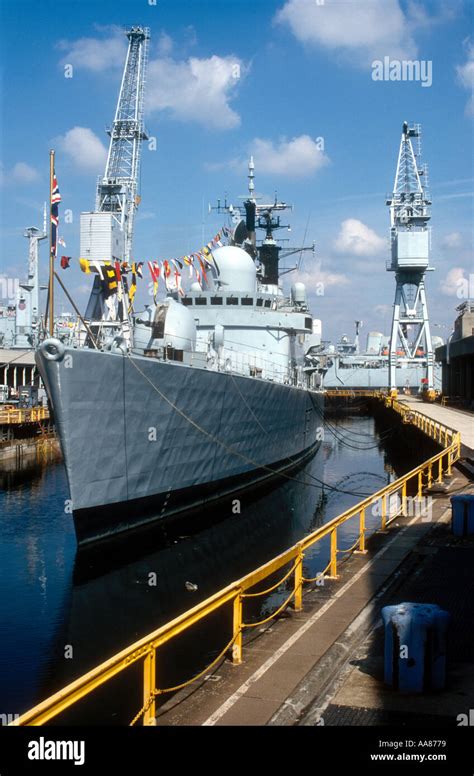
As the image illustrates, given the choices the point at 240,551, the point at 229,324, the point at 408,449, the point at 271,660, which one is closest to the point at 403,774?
the point at 271,660

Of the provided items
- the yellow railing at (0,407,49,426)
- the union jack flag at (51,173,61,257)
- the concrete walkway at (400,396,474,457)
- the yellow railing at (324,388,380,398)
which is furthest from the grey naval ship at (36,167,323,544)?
the yellow railing at (324,388,380,398)

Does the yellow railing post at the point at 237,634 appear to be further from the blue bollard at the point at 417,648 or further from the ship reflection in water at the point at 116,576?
the ship reflection in water at the point at 116,576

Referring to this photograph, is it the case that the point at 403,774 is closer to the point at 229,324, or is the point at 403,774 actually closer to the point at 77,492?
the point at 77,492

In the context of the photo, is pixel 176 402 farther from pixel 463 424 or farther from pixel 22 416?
pixel 22 416

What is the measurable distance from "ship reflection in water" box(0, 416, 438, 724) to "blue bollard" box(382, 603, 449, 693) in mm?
3450

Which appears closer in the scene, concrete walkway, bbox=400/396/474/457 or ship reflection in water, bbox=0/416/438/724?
ship reflection in water, bbox=0/416/438/724

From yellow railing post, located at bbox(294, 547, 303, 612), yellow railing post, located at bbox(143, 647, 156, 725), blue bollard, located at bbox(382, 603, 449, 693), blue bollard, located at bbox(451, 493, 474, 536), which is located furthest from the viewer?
blue bollard, located at bbox(451, 493, 474, 536)

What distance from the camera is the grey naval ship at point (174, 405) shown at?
534 inches

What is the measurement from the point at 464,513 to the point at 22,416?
23.7 m

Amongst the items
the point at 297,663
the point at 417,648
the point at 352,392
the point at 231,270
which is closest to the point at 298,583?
the point at 297,663

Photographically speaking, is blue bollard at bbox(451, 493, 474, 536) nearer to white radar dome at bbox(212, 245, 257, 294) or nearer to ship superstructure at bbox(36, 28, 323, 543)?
ship superstructure at bbox(36, 28, 323, 543)

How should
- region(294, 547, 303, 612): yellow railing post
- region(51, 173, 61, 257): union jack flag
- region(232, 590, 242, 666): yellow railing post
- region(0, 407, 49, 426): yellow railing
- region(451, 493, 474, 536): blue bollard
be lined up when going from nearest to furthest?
region(232, 590, 242, 666): yellow railing post < region(294, 547, 303, 612): yellow railing post < region(451, 493, 474, 536): blue bollard < region(51, 173, 61, 257): union jack flag < region(0, 407, 49, 426): yellow railing

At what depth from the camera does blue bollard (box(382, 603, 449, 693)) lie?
5395mm

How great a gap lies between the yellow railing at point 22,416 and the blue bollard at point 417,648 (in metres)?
25.8
